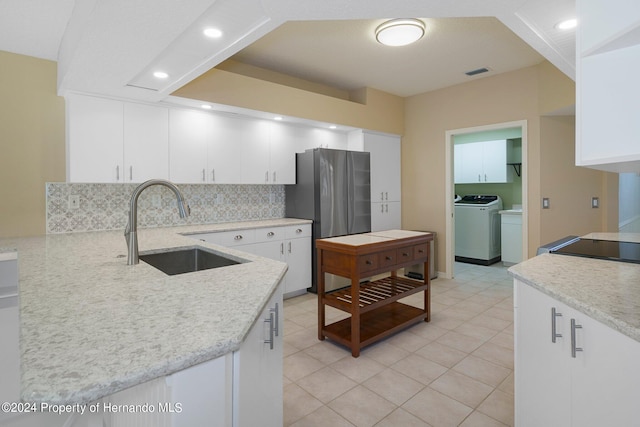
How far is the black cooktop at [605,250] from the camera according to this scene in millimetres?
1728

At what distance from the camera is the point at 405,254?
301 cm

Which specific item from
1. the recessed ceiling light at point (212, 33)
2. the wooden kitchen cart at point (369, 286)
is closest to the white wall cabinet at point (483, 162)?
the wooden kitchen cart at point (369, 286)

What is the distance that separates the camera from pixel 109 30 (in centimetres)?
179

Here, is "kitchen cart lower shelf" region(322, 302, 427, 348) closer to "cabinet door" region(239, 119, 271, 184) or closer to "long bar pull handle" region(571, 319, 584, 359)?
"long bar pull handle" region(571, 319, 584, 359)

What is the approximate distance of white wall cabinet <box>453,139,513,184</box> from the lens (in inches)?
225

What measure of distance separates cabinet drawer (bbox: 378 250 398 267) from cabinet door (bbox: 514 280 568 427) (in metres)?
1.29

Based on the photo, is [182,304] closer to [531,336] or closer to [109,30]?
[531,336]

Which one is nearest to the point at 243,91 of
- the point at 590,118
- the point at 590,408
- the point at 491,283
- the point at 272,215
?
the point at 272,215

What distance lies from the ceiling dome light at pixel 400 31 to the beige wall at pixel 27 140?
2919 mm

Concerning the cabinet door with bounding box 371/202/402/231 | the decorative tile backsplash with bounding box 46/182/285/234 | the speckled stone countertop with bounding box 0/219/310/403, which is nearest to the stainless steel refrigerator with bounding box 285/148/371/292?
the cabinet door with bounding box 371/202/402/231

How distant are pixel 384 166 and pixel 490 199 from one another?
2359 mm

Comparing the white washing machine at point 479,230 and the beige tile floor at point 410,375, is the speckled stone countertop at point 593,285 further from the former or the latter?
the white washing machine at point 479,230

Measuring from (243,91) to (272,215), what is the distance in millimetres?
1616

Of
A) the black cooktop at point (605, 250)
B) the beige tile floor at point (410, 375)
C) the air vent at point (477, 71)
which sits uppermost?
the air vent at point (477, 71)
